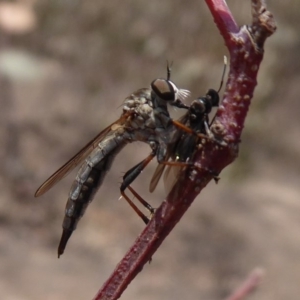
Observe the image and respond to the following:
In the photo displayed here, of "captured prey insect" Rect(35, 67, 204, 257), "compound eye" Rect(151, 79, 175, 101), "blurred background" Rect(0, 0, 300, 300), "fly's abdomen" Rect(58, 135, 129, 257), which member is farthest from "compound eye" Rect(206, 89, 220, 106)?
"blurred background" Rect(0, 0, 300, 300)

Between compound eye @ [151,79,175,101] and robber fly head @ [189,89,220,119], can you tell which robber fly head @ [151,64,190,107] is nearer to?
compound eye @ [151,79,175,101]

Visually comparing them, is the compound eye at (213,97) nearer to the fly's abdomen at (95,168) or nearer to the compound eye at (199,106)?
the compound eye at (199,106)

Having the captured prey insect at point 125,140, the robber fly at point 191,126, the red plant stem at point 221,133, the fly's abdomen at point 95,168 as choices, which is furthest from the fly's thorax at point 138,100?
the red plant stem at point 221,133

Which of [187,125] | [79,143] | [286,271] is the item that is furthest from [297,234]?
[187,125]

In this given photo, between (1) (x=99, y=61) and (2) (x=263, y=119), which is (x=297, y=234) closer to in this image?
(2) (x=263, y=119)

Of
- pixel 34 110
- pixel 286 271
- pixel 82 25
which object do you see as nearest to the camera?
pixel 286 271

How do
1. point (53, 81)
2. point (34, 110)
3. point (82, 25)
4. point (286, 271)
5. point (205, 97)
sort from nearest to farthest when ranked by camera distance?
point (205, 97), point (286, 271), point (34, 110), point (53, 81), point (82, 25)
